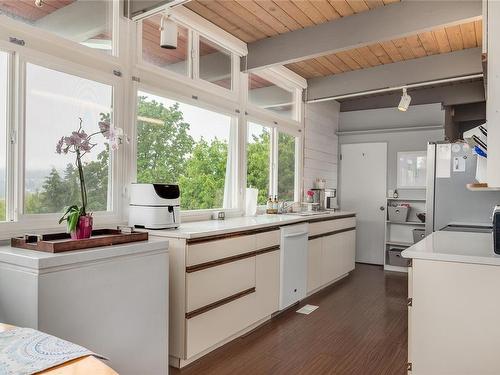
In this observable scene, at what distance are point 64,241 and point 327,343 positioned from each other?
2.13 metres

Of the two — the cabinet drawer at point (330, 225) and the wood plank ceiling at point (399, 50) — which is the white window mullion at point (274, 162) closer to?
the cabinet drawer at point (330, 225)

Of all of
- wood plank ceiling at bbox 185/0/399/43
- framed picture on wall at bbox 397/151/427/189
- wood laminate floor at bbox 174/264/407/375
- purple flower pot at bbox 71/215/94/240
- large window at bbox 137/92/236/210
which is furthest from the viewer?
framed picture on wall at bbox 397/151/427/189

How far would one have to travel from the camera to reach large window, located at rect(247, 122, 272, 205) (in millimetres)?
4323

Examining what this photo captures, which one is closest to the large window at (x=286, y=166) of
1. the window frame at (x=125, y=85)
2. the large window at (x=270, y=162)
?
the large window at (x=270, y=162)

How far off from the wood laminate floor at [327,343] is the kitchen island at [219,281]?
0.45ft

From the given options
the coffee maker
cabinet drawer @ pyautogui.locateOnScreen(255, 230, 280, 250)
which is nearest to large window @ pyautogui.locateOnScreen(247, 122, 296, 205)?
the coffee maker

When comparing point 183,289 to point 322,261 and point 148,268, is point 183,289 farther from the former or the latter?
point 322,261

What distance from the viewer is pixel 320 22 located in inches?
137

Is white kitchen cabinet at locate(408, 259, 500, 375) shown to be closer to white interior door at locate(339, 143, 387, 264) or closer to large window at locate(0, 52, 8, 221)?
large window at locate(0, 52, 8, 221)

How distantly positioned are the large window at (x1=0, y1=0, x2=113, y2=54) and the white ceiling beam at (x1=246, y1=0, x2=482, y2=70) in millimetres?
1706

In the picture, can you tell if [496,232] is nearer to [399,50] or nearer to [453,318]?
[453,318]

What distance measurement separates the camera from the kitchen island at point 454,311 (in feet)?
6.06

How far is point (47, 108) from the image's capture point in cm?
230

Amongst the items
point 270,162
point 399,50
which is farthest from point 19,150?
point 399,50
